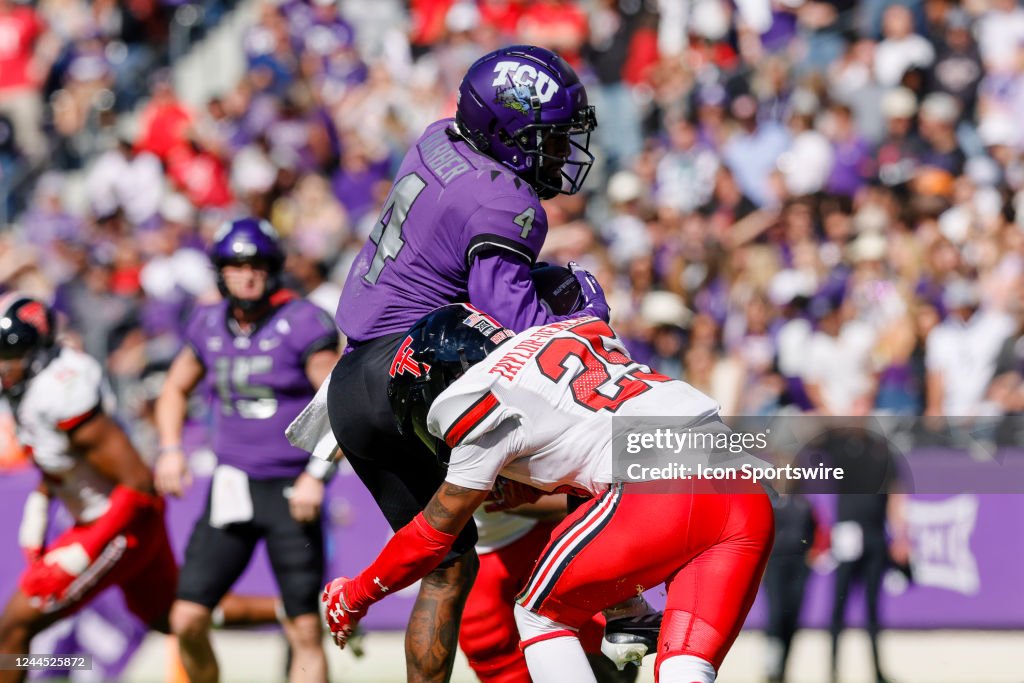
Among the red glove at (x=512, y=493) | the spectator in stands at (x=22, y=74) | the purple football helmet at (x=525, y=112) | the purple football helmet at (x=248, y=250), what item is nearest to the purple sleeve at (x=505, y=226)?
the purple football helmet at (x=525, y=112)

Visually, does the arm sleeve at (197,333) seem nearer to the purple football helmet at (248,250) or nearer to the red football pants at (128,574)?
the purple football helmet at (248,250)

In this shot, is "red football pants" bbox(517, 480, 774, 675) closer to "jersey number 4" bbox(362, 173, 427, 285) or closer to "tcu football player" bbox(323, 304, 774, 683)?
"tcu football player" bbox(323, 304, 774, 683)

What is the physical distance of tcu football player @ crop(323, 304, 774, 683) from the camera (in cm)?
432

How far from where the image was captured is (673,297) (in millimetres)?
9930

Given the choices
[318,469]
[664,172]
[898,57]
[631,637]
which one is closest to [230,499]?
[318,469]

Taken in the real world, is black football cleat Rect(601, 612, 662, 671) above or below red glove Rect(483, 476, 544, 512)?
below

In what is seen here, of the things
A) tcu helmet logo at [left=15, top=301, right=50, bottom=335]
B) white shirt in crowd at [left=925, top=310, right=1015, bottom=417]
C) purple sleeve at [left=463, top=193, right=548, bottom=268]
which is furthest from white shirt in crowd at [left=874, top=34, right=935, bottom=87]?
purple sleeve at [left=463, top=193, right=548, bottom=268]

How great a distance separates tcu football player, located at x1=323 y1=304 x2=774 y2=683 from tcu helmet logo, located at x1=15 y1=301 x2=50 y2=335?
268 centimetres

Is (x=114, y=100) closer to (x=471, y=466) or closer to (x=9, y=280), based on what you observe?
(x=9, y=280)

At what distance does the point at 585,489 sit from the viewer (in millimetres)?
4551

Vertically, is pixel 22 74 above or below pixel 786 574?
above

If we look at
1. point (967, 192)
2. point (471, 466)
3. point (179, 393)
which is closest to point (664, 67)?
point (967, 192)

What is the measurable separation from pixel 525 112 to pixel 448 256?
0.53m

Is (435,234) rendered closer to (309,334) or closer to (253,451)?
(309,334)
